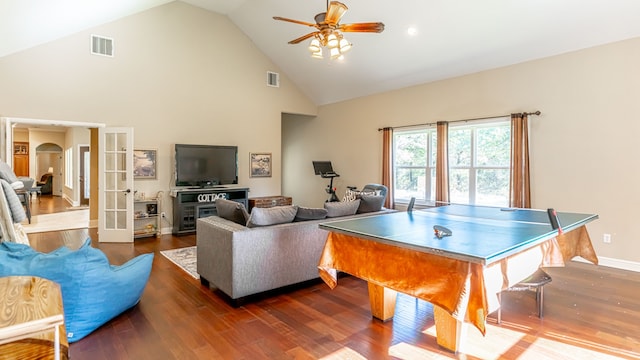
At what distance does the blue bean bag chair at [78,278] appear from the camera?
2578mm

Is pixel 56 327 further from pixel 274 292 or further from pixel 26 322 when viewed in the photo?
pixel 274 292

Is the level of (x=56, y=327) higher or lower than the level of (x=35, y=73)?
lower

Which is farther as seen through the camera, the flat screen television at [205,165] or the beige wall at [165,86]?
the flat screen television at [205,165]

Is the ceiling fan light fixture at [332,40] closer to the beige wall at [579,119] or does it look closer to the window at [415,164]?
the beige wall at [579,119]

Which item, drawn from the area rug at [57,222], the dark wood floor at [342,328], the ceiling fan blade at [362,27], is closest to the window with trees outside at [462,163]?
the dark wood floor at [342,328]

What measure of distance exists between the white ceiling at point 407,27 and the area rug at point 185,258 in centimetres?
361

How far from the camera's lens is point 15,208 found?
334 centimetres

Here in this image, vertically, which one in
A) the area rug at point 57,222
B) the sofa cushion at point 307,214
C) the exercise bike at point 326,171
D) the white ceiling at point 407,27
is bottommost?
the area rug at point 57,222

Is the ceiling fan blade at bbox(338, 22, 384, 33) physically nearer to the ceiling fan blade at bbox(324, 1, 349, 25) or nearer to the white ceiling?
the ceiling fan blade at bbox(324, 1, 349, 25)

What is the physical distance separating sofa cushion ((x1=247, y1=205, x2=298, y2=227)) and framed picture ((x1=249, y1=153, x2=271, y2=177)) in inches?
186

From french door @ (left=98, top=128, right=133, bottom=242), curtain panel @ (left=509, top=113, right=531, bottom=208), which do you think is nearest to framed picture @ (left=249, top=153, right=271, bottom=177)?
french door @ (left=98, top=128, right=133, bottom=242)

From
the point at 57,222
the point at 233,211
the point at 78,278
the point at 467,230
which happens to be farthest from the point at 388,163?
the point at 57,222

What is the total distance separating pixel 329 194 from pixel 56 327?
8068 mm

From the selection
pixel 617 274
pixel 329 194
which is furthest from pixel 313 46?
pixel 329 194
